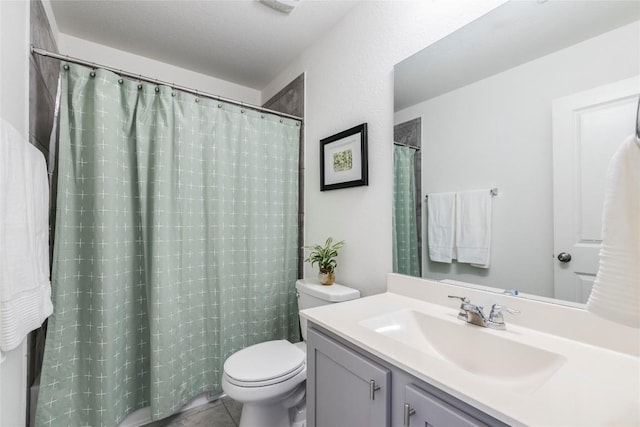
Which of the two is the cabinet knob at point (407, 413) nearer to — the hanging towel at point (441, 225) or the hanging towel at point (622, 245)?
the hanging towel at point (622, 245)

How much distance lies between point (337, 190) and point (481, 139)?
0.84 metres

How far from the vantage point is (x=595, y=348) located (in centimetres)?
76

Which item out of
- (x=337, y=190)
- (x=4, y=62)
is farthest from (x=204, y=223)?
(x=4, y=62)

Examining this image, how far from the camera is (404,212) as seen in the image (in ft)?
4.44

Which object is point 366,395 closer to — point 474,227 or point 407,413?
point 407,413

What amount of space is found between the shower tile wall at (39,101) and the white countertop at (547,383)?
148 cm

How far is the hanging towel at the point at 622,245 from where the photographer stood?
0.46m

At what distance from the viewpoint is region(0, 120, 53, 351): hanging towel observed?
788mm

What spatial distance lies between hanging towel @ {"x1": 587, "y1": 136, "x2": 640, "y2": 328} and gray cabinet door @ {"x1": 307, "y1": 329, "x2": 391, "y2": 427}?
49cm

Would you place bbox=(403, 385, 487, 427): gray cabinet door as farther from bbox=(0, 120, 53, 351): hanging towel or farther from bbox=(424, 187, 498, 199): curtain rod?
bbox=(0, 120, 53, 351): hanging towel

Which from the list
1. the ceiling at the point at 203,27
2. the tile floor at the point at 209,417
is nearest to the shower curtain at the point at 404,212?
the ceiling at the point at 203,27

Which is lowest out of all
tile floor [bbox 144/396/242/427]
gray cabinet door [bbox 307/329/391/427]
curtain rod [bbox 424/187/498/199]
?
tile floor [bbox 144/396/242/427]

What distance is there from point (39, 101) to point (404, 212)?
1863mm

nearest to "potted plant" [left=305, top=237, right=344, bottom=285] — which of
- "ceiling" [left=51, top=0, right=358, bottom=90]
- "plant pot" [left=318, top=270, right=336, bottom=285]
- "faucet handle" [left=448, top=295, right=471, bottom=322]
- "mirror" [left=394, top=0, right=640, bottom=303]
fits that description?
"plant pot" [left=318, top=270, right=336, bottom=285]
